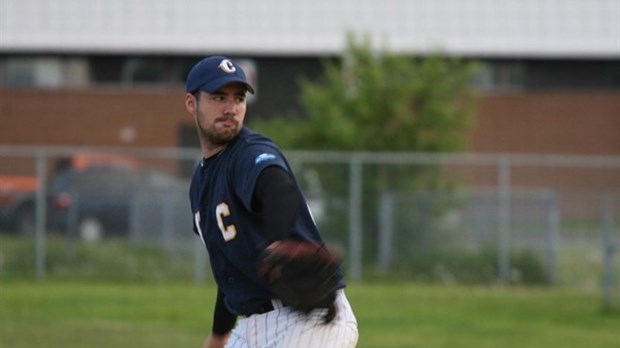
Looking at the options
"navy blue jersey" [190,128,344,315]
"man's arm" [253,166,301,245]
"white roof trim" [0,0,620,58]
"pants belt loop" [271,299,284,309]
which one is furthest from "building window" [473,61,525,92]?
"man's arm" [253,166,301,245]

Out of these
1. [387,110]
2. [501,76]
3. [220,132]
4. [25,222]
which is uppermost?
[220,132]

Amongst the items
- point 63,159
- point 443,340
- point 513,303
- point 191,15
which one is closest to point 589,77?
point 191,15

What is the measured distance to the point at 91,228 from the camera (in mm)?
22125

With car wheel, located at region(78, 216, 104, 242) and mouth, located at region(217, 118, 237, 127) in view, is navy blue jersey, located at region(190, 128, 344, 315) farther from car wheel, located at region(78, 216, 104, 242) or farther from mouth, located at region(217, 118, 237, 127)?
car wheel, located at region(78, 216, 104, 242)

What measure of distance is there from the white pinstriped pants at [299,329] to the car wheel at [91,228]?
16.4 m

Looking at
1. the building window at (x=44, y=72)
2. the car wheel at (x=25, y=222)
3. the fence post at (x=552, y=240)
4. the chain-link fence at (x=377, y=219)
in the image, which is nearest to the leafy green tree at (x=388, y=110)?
the chain-link fence at (x=377, y=219)

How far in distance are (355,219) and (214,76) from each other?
16.5 m

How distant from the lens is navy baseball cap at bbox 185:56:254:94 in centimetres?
569

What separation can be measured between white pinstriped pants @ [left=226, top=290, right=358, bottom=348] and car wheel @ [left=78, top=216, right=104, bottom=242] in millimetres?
16372

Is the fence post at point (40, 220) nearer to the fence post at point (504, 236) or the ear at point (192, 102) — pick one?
the fence post at point (504, 236)

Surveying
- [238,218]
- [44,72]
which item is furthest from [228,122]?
[44,72]

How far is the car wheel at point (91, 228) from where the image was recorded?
2195 cm

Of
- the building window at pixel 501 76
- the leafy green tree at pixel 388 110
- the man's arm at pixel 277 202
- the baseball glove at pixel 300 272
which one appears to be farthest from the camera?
the building window at pixel 501 76

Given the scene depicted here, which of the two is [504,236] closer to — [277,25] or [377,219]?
[377,219]
